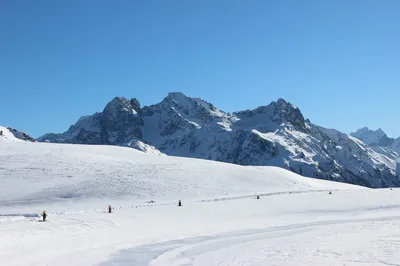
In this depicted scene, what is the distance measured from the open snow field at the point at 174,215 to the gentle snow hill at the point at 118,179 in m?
0.13

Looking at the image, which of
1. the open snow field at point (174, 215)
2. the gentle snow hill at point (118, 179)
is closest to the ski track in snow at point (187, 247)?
the open snow field at point (174, 215)

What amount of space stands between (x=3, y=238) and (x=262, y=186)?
4205 cm

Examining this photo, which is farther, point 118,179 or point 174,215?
point 118,179

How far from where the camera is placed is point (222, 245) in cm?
2483

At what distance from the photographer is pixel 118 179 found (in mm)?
54906

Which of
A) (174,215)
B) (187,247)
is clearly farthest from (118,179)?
(187,247)

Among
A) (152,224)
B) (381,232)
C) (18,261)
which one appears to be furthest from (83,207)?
(381,232)

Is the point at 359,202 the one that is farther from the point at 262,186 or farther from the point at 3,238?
the point at 3,238

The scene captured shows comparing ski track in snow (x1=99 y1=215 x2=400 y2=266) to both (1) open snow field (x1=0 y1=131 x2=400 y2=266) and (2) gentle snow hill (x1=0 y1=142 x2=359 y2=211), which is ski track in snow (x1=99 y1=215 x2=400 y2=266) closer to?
(1) open snow field (x1=0 y1=131 x2=400 y2=266)

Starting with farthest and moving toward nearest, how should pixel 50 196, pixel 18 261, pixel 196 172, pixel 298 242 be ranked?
pixel 196 172 < pixel 50 196 < pixel 298 242 < pixel 18 261

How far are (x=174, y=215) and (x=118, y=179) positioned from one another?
19521 millimetres

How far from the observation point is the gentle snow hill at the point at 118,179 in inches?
1955

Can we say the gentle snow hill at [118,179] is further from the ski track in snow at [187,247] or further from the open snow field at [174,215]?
the ski track in snow at [187,247]

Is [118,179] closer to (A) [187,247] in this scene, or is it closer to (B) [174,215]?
(B) [174,215]
